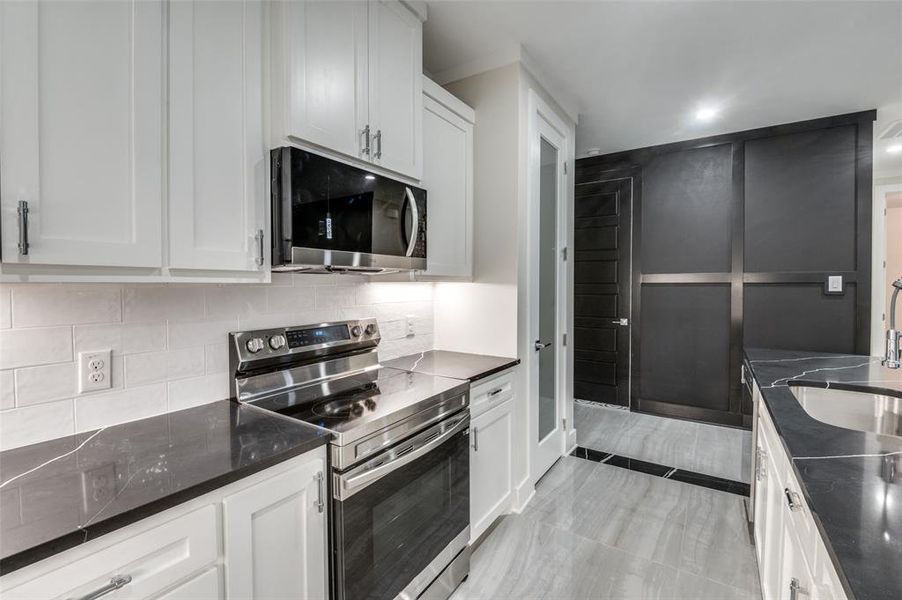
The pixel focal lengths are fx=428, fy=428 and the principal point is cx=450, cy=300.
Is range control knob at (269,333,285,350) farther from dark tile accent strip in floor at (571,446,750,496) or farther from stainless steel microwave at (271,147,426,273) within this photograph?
dark tile accent strip in floor at (571,446,750,496)

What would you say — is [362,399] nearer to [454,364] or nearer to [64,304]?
[454,364]

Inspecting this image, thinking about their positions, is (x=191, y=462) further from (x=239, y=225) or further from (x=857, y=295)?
(x=857, y=295)

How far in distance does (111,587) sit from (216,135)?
1.16m

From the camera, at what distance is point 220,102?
1.31 metres

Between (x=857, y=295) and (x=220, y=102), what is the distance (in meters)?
4.27

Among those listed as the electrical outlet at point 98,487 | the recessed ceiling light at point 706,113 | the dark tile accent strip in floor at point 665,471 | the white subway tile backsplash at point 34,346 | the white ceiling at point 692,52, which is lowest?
the dark tile accent strip in floor at point 665,471

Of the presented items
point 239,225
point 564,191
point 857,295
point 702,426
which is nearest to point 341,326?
point 239,225

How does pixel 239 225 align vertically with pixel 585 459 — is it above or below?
above

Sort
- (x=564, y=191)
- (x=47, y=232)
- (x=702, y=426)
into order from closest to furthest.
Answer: (x=47, y=232)
(x=564, y=191)
(x=702, y=426)

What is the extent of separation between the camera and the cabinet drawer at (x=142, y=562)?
0.78 metres

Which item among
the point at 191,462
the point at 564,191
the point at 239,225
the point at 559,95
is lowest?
the point at 191,462

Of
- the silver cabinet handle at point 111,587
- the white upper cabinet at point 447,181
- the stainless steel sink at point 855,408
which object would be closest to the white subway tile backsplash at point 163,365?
the silver cabinet handle at point 111,587

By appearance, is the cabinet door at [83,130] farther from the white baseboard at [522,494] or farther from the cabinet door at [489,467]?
the white baseboard at [522,494]

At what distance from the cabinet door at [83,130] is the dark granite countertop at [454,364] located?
1.26 meters
